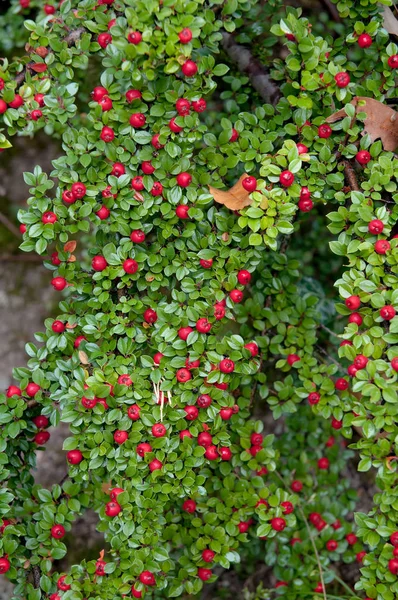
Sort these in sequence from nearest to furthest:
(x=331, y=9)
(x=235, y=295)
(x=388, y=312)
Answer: (x=388, y=312) < (x=235, y=295) < (x=331, y=9)

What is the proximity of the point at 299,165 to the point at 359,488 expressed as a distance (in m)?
2.02

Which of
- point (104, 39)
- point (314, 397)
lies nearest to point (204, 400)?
point (314, 397)

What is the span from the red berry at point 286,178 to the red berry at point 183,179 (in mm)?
300

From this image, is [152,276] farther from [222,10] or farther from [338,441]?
[338,441]

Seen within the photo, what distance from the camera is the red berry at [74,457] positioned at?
6.74 ft

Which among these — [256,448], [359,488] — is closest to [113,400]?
[256,448]

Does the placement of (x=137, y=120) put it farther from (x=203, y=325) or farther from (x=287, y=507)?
(x=287, y=507)

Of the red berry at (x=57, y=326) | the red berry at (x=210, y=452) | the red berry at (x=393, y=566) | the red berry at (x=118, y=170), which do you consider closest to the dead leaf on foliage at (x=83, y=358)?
the red berry at (x=57, y=326)

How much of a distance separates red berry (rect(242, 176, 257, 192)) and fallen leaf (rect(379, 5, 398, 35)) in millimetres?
856

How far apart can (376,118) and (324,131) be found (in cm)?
19

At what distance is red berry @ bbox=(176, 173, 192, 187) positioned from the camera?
203cm

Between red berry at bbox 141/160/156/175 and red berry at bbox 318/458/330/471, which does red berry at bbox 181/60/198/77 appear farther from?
red berry at bbox 318/458/330/471

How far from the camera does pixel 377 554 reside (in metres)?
2.08

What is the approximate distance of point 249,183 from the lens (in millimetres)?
2018
